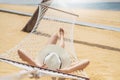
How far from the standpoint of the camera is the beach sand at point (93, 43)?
15.8ft

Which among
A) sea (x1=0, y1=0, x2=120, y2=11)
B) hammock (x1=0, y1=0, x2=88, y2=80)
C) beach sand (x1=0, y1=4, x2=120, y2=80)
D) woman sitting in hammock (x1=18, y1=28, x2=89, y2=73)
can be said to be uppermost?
woman sitting in hammock (x1=18, y1=28, x2=89, y2=73)

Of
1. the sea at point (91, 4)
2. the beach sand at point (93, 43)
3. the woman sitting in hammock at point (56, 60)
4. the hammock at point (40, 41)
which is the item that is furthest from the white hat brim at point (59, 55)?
the sea at point (91, 4)

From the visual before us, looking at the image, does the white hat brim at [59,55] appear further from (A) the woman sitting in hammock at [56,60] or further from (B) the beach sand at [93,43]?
(B) the beach sand at [93,43]

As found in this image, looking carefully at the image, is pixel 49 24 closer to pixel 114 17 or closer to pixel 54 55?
pixel 54 55

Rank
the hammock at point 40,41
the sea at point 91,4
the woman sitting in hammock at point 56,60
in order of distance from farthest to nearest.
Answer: the sea at point 91,4 < the hammock at point 40,41 < the woman sitting in hammock at point 56,60

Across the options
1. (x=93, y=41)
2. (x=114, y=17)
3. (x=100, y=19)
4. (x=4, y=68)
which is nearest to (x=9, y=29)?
(x=93, y=41)

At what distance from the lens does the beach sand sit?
4824mm

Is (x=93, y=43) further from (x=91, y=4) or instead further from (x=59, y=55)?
(x=91, y=4)

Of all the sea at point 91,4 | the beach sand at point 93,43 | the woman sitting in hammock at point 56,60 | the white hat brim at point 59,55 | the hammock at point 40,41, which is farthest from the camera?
the sea at point 91,4

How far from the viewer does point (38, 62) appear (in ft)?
11.9

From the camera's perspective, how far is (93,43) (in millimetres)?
6578

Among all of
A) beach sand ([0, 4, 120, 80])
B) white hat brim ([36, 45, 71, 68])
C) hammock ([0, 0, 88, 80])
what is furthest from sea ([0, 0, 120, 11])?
white hat brim ([36, 45, 71, 68])

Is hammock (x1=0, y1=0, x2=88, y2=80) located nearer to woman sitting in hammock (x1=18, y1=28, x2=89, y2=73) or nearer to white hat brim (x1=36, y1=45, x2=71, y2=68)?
woman sitting in hammock (x1=18, y1=28, x2=89, y2=73)

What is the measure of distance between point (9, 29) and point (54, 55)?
4.05m
